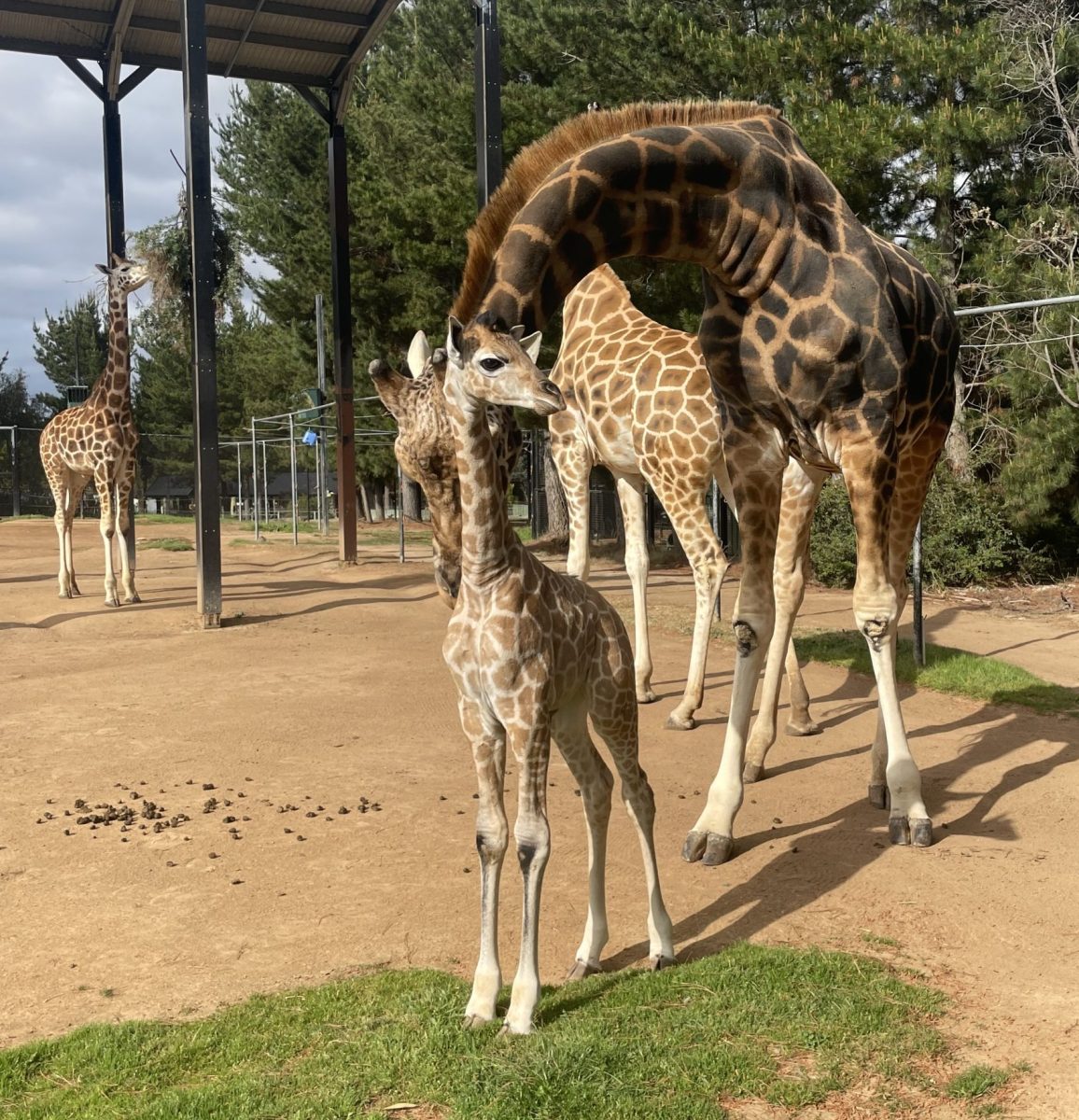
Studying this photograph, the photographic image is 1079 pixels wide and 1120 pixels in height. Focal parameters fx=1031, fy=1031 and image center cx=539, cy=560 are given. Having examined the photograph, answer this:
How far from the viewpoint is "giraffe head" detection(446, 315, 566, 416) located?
9.74 feet

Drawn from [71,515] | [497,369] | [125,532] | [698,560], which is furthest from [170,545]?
[497,369]

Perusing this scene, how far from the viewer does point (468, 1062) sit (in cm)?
294

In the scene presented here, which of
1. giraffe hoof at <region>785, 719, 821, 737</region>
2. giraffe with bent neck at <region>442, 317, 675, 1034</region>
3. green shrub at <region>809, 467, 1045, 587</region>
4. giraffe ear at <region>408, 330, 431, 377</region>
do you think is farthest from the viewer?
green shrub at <region>809, 467, 1045, 587</region>

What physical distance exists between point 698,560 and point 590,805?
3735 mm

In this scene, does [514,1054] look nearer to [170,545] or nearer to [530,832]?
[530,832]

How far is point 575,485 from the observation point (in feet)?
24.8

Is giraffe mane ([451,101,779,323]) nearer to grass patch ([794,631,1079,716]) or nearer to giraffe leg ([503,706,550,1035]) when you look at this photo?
giraffe leg ([503,706,550,1035])

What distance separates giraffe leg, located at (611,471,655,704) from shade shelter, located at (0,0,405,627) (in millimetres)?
4942

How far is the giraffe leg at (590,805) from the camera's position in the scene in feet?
11.7

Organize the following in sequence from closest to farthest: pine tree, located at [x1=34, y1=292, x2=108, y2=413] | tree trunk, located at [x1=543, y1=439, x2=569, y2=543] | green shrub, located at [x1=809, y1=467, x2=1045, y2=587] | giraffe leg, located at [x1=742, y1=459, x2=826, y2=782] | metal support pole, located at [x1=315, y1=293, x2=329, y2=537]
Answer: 1. giraffe leg, located at [x1=742, y1=459, x2=826, y2=782]
2. green shrub, located at [x1=809, y1=467, x2=1045, y2=587]
3. tree trunk, located at [x1=543, y1=439, x2=569, y2=543]
4. metal support pole, located at [x1=315, y1=293, x2=329, y2=537]
5. pine tree, located at [x1=34, y1=292, x2=108, y2=413]

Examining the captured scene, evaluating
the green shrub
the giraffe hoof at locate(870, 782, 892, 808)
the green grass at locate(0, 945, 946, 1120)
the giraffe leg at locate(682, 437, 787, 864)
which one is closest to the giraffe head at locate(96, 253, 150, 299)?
the green shrub

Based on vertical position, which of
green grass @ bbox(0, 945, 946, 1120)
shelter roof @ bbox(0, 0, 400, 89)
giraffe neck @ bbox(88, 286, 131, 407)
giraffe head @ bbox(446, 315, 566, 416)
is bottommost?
green grass @ bbox(0, 945, 946, 1120)

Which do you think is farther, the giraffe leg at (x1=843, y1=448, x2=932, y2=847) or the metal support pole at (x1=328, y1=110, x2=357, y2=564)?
the metal support pole at (x1=328, y1=110, x2=357, y2=564)

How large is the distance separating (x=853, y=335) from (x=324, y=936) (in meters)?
3.37
